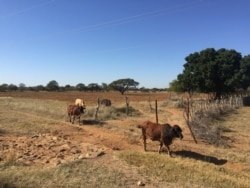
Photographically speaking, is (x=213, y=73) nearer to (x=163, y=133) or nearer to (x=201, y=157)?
(x=201, y=157)

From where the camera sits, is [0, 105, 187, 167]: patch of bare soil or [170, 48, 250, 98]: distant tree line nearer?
[0, 105, 187, 167]: patch of bare soil

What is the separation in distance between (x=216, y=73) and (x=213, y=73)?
2.58ft

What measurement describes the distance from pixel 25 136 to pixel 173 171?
8.05m

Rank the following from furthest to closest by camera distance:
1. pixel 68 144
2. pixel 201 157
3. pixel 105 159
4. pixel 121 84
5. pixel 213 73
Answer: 1. pixel 121 84
2. pixel 213 73
3. pixel 68 144
4. pixel 201 157
5. pixel 105 159

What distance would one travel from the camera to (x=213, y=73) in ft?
132

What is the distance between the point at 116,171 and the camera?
9195 millimetres

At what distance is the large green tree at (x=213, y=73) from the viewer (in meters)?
39.8

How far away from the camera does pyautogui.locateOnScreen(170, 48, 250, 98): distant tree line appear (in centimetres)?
3975

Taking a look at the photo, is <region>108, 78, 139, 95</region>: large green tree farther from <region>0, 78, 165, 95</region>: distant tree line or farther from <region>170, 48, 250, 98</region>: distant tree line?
<region>170, 48, 250, 98</region>: distant tree line

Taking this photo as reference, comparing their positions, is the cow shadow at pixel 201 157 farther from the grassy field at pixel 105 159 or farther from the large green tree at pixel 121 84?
the large green tree at pixel 121 84

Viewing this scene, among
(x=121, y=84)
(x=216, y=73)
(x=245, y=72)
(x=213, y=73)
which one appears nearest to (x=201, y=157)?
(x=213, y=73)

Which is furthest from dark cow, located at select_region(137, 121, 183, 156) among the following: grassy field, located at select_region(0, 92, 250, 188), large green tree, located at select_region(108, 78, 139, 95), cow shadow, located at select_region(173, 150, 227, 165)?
large green tree, located at select_region(108, 78, 139, 95)

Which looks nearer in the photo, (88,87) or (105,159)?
(105,159)

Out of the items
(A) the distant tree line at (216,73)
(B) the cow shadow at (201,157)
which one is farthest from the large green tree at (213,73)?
(B) the cow shadow at (201,157)
